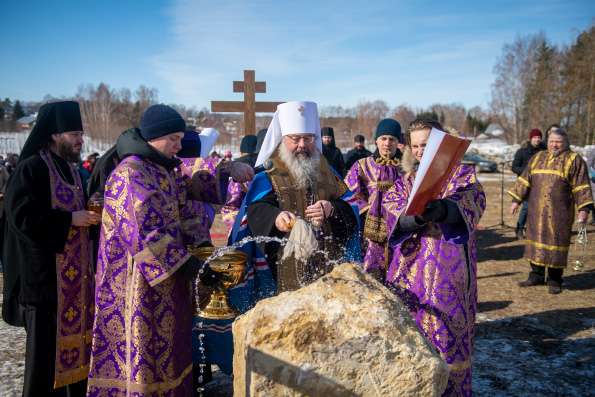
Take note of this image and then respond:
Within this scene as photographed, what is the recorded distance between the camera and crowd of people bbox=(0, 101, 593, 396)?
265 centimetres

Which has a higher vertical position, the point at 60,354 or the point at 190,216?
the point at 190,216

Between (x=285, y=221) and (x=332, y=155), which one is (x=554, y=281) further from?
(x=285, y=221)

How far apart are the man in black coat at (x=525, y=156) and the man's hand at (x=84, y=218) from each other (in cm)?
884

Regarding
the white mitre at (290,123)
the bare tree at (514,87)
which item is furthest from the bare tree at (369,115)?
the white mitre at (290,123)

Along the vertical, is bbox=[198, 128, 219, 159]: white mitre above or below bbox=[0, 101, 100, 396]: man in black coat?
above

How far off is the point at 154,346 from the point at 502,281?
6.02m

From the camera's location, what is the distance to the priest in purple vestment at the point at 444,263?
2967 mm

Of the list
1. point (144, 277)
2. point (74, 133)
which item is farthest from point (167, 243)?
point (74, 133)

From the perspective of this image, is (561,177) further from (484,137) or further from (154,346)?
(484,137)

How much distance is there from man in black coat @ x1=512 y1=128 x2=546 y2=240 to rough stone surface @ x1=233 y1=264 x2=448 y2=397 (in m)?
8.94

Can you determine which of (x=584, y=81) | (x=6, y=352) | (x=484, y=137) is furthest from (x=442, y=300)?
(x=484, y=137)

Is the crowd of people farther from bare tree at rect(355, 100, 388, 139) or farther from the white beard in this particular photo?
bare tree at rect(355, 100, 388, 139)

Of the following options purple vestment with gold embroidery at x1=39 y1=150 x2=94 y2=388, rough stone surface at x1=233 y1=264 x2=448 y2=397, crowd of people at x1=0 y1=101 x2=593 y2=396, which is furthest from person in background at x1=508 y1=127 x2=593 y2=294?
purple vestment with gold embroidery at x1=39 y1=150 x2=94 y2=388

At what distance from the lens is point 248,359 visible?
1779 mm
